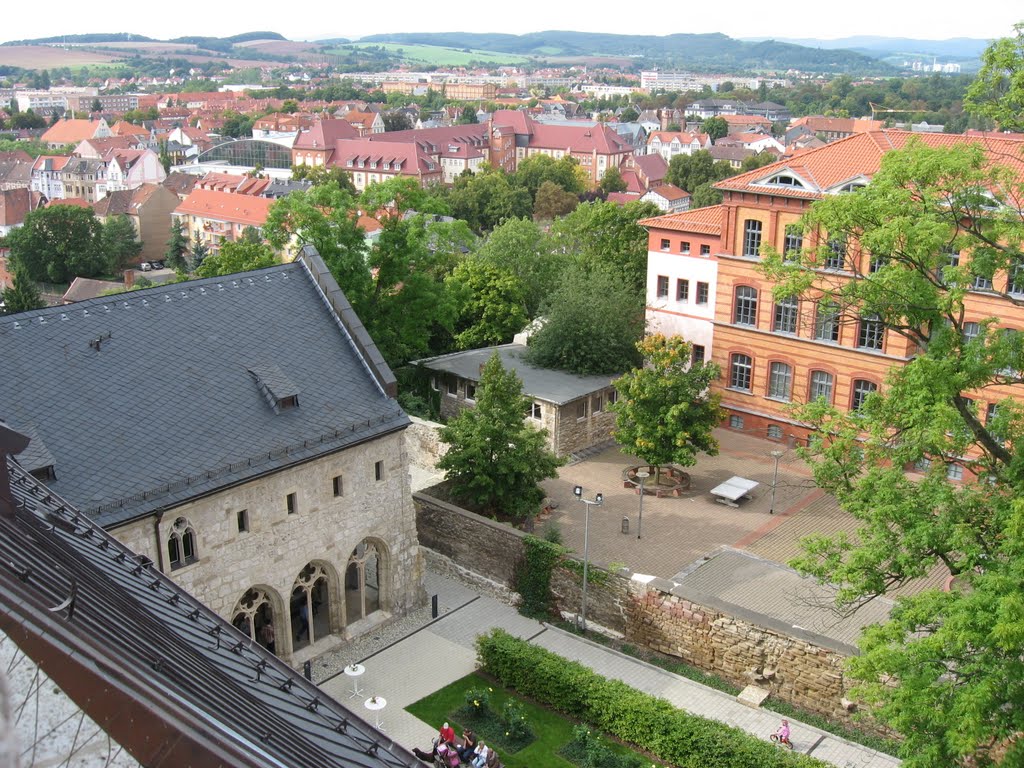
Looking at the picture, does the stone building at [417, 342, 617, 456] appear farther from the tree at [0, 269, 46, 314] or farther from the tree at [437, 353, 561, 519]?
the tree at [0, 269, 46, 314]

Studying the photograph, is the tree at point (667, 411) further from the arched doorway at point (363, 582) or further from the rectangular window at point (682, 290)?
the arched doorway at point (363, 582)

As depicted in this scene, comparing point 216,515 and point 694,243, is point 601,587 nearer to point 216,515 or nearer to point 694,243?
point 216,515

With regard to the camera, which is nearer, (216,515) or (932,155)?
(932,155)

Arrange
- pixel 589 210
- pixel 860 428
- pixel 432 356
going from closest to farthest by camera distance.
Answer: pixel 860 428
pixel 432 356
pixel 589 210

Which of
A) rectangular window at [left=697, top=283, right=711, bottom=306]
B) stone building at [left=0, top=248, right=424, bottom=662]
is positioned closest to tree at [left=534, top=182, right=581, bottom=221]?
rectangular window at [left=697, top=283, right=711, bottom=306]

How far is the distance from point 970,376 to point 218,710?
16574 millimetres

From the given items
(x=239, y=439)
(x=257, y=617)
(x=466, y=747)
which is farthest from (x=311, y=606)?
(x=466, y=747)

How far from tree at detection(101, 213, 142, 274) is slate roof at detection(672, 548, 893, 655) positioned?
3776 inches

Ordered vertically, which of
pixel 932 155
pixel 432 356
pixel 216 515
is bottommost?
pixel 432 356

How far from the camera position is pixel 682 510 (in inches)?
1549

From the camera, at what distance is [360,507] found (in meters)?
29.7

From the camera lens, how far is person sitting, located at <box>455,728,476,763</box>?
80.8 feet

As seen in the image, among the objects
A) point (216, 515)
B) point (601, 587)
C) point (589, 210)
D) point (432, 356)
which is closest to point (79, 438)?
point (216, 515)

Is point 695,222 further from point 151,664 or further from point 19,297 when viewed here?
point 19,297
